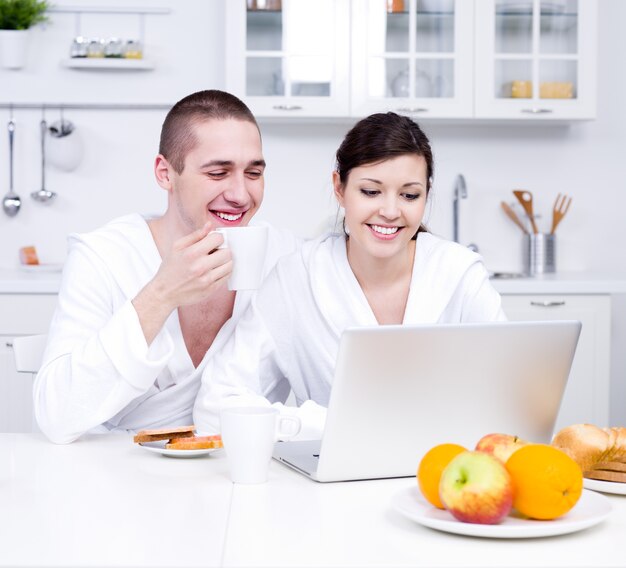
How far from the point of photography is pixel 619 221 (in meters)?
4.14

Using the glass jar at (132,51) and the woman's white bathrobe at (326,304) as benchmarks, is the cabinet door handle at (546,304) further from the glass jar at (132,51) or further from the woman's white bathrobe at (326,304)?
the glass jar at (132,51)

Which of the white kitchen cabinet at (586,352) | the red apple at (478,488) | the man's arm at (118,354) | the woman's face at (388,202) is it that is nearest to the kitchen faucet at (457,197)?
the white kitchen cabinet at (586,352)

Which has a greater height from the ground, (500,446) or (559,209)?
(559,209)

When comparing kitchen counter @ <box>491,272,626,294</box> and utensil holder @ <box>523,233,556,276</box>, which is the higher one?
utensil holder @ <box>523,233,556,276</box>

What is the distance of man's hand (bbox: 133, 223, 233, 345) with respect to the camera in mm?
1579

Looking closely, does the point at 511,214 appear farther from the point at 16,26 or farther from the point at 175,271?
the point at 175,271

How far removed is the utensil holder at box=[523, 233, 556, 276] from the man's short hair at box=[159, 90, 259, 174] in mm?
2218

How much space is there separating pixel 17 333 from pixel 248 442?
7.60ft

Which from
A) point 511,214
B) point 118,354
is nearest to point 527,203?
point 511,214

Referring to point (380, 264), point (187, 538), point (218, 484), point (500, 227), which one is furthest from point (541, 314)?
point (187, 538)

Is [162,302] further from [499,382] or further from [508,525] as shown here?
[508,525]

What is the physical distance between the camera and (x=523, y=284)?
348 centimetres

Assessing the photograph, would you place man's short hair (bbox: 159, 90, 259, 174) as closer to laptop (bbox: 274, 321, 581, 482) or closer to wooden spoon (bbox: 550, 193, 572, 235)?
laptop (bbox: 274, 321, 581, 482)

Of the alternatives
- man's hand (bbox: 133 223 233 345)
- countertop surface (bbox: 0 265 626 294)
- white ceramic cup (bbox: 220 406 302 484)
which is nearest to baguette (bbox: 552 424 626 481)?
white ceramic cup (bbox: 220 406 302 484)
